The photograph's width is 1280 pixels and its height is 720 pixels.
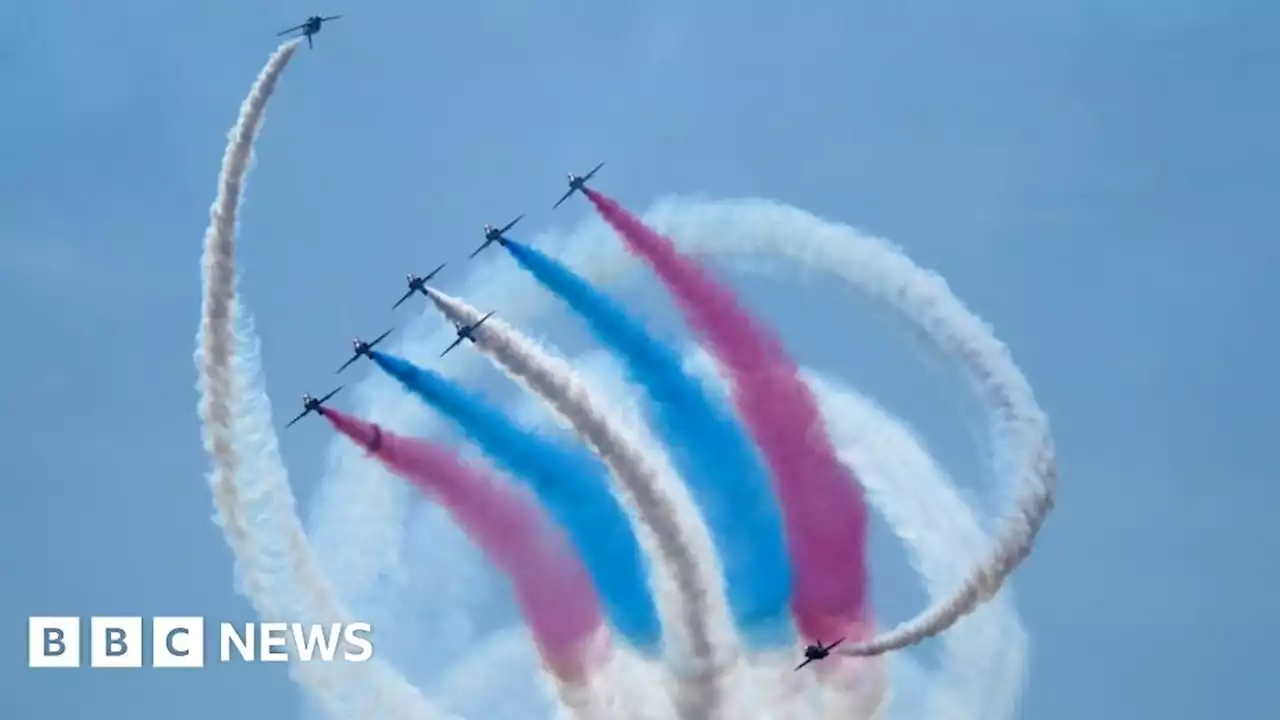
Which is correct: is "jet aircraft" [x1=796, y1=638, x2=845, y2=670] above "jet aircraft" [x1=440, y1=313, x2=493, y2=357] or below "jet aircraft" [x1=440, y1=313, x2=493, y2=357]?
below

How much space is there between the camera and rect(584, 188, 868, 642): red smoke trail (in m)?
60.6

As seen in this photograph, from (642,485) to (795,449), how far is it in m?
4.18

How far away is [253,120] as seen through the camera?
198ft

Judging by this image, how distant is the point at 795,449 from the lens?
201 feet

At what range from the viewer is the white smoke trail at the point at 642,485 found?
59.2 meters

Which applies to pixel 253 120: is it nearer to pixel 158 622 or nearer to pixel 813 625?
pixel 158 622

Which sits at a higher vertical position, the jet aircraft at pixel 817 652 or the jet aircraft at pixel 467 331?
the jet aircraft at pixel 467 331

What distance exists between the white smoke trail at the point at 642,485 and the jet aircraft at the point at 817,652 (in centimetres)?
215

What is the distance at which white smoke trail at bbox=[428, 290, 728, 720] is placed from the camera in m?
59.2

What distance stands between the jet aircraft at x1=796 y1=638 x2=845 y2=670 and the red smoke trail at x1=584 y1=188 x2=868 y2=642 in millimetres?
368

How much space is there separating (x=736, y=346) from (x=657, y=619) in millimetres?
7254

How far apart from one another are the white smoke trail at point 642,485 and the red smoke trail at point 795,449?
2.63 metres

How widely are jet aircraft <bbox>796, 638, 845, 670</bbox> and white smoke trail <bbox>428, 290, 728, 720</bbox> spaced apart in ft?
7.04

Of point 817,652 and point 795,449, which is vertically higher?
point 795,449
